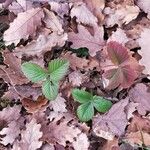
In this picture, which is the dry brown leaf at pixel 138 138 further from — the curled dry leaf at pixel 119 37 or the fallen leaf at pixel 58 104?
the curled dry leaf at pixel 119 37

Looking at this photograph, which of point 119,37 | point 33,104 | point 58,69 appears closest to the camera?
point 58,69

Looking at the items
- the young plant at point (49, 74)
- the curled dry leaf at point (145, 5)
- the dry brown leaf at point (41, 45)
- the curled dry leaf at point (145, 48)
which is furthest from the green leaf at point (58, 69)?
the curled dry leaf at point (145, 5)

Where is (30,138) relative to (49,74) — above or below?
below

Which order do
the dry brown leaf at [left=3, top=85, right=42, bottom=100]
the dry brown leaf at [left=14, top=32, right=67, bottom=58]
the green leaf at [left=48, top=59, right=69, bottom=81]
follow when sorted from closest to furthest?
the green leaf at [left=48, top=59, right=69, bottom=81], the dry brown leaf at [left=3, top=85, right=42, bottom=100], the dry brown leaf at [left=14, top=32, right=67, bottom=58]

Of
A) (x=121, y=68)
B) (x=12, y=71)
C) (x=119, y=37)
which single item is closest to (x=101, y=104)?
(x=121, y=68)

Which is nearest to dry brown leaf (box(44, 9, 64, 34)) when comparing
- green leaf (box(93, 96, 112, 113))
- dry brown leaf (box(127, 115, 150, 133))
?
green leaf (box(93, 96, 112, 113))

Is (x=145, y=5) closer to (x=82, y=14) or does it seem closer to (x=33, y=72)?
(x=82, y=14)

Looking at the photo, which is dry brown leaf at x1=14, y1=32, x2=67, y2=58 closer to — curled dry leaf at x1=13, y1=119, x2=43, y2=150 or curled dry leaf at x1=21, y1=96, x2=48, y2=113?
curled dry leaf at x1=21, y1=96, x2=48, y2=113
